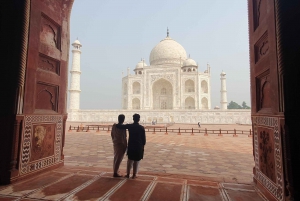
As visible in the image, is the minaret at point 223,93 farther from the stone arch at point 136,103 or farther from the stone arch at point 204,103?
the stone arch at point 136,103

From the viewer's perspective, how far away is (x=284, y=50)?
1.85m

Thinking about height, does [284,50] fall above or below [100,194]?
above

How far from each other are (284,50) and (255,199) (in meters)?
1.73

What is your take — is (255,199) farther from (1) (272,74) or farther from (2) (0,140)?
(2) (0,140)

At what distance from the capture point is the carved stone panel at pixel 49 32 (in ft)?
10.6

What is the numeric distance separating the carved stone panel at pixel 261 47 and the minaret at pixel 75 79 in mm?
24595

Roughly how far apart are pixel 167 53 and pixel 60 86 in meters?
29.3

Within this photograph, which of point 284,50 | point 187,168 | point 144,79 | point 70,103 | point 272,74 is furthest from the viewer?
point 144,79

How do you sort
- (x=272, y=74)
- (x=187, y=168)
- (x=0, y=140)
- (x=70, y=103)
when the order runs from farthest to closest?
1. (x=70, y=103)
2. (x=187, y=168)
3. (x=0, y=140)
4. (x=272, y=74)

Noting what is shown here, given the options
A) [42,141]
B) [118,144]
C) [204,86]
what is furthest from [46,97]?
[204,86]

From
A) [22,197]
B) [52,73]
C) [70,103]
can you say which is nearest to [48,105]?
[52,73]

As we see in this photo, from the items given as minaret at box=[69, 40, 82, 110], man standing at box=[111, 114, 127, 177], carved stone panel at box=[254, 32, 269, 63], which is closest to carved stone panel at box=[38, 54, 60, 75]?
man standing at box=[111, 114, 127, 177]

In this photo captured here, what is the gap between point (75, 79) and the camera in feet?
80.7

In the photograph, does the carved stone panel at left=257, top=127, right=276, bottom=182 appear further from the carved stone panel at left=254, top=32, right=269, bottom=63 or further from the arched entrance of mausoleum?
the carved stone panel at left=254, top=32, right=269, bottom=63
